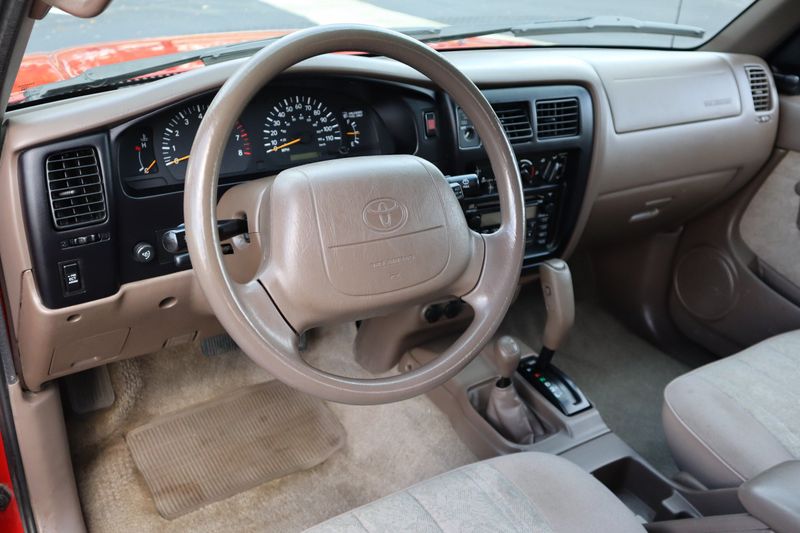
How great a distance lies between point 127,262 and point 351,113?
1.79ft

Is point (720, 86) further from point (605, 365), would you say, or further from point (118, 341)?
point (118, 341)

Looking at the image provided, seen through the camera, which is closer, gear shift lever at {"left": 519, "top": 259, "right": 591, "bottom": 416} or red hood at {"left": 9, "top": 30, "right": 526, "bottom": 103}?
red hood at {"left": 9, "top": 30, "right": 526, "bottom": 103}

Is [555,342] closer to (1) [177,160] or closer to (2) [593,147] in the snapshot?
(2) [593,147]

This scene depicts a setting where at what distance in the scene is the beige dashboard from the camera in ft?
4.12

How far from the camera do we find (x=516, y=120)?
1.71 m

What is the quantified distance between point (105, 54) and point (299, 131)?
0.43 meters

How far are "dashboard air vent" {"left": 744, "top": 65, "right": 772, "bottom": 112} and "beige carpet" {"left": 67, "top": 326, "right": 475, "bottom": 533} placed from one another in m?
1.32

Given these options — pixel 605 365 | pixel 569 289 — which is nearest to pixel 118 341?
pixel 569 289

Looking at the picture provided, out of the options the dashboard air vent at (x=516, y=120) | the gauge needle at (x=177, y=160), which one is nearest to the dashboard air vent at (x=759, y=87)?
the dashboard air vent at (x=516, y=120)

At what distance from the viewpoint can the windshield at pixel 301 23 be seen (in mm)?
1414

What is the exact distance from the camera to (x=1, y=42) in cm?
91

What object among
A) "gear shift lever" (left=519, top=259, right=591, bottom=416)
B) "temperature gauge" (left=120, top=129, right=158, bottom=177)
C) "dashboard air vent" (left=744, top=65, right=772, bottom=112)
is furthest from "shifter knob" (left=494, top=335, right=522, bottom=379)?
"dashboard air vent" (left=744, top=65, right=772, bottom=112)

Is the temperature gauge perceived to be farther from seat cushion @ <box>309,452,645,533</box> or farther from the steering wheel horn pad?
seat cushion @ <box>309,452,645,533</box>

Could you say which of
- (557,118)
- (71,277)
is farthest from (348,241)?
(557,118)
